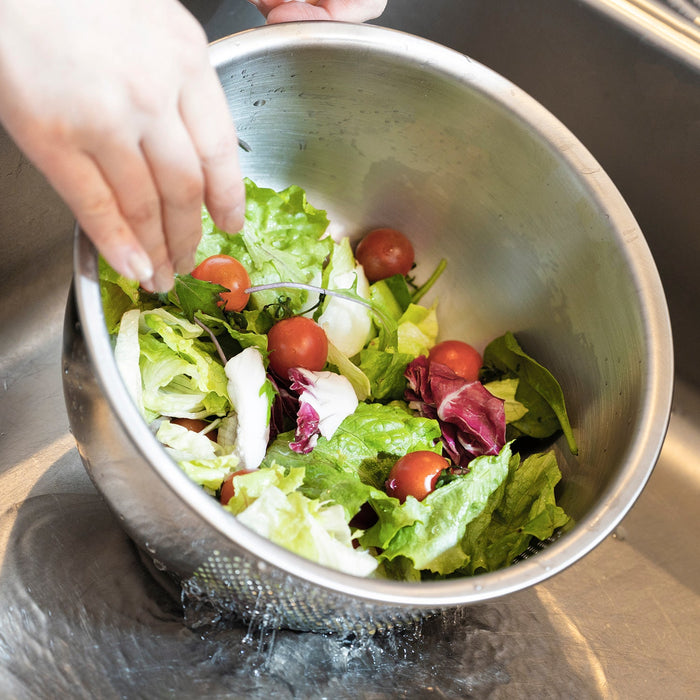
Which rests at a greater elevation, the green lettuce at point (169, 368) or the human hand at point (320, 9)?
the human hand at point (320, 9)

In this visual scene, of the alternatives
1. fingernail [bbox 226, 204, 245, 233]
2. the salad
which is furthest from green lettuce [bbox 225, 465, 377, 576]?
fingernail [bbox 226, 204, 245, 233]

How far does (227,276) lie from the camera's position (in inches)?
29.6

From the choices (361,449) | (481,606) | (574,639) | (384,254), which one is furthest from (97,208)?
(574,639)

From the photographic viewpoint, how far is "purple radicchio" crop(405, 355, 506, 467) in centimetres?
77

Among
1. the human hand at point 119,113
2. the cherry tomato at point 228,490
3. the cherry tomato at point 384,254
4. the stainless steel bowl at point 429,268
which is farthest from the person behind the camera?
the cherry tomato at point 384,254

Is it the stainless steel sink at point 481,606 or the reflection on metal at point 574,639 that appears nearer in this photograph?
the stainless steel sink at point 481,606

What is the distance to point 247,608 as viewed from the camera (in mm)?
642

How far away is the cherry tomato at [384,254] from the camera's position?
90cm

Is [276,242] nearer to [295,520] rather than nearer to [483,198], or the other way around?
[483,198]

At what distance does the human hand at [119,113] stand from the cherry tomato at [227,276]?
255mm

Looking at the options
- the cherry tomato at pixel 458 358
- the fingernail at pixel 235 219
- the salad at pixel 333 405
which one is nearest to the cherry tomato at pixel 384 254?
the salad at pixel 333 405

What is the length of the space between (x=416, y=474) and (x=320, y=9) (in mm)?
511

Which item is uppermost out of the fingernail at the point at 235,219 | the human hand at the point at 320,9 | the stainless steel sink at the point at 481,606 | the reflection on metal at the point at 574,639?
the human hand at the point at 320,9

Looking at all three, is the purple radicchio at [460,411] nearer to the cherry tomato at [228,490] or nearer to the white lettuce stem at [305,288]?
the white lettuce stem at [305,288]
